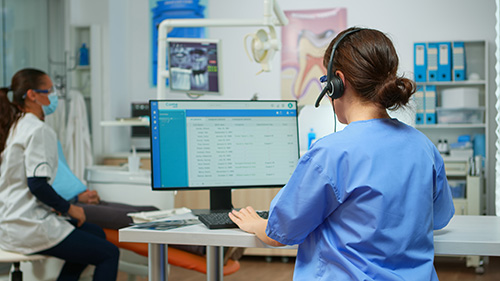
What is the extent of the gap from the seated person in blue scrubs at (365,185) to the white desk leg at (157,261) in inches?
19.7

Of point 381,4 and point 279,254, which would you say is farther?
point 381,4

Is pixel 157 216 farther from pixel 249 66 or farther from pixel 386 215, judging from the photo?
pixel 249 66

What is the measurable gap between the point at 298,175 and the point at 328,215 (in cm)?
11

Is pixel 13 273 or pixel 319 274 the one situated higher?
pixel 319 274

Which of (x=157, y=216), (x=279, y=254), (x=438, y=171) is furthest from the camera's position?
(x=279, y=254)

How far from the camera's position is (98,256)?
2.24 metres

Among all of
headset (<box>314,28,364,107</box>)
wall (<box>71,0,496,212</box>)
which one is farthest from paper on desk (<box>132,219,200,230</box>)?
wall (<box>71,0,496,212</box>)

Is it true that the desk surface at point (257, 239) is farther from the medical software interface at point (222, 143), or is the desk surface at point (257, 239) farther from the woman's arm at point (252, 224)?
the medical software interface at point (222, 143)

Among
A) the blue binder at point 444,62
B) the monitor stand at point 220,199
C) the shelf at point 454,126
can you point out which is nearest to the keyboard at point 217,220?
the monitor stand at point 220,199

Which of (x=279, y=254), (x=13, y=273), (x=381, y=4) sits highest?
(x=381, y=4)

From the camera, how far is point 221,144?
1771 millimetres

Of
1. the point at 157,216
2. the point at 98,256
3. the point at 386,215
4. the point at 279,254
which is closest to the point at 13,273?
the point at 98,256

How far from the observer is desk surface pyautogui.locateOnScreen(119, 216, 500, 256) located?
132 cm

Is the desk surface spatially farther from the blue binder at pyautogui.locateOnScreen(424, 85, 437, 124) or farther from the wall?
the wall
